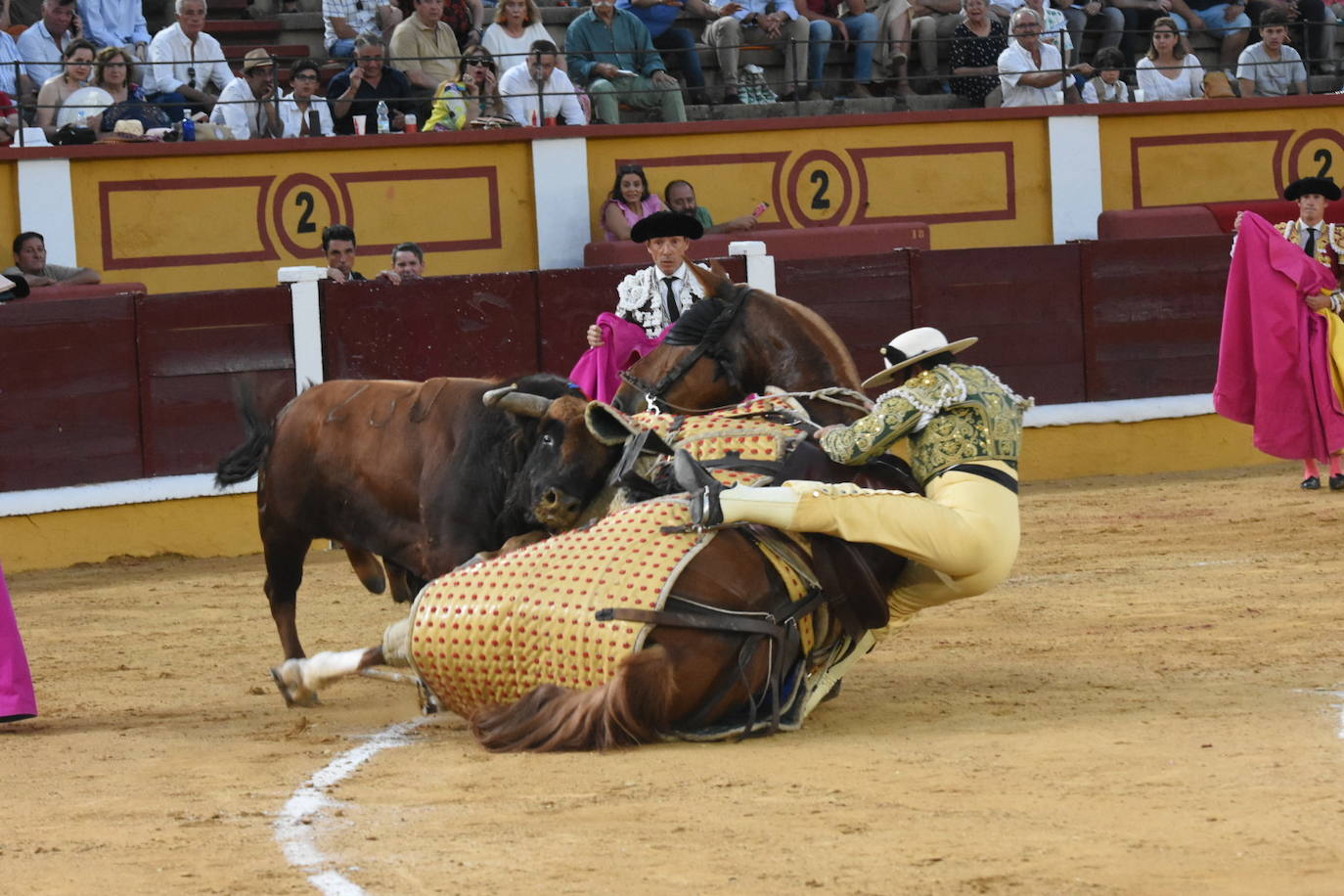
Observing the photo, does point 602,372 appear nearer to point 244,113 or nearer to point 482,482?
point 482,482

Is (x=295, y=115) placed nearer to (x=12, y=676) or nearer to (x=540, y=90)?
(x=540, y=90)

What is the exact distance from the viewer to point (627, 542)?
485 centimetres

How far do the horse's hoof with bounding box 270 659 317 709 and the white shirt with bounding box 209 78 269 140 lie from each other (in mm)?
6509

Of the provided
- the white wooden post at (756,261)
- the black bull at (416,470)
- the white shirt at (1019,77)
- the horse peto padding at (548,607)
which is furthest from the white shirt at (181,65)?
the horse peto padding at (548,607)

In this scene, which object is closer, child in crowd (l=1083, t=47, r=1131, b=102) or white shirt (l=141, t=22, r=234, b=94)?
white shirt (l=141, t=22, r=234, b=94)

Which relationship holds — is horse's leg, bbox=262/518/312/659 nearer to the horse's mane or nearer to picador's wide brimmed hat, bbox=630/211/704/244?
the horse's mane

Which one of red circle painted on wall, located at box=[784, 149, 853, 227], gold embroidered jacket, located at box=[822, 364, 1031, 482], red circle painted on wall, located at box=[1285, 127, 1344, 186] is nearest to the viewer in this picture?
gold embroidered jacket, located at box=[822, 364, 1031, 482]

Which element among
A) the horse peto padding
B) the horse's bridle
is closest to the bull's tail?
the horse's bridle

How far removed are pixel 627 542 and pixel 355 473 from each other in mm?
1466

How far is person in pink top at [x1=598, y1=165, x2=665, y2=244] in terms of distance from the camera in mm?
11383

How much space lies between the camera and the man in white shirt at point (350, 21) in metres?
11.9

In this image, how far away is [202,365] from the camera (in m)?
9.94

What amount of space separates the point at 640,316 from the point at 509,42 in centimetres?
558

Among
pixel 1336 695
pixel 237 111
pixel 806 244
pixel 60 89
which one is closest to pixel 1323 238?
pixel 806 244
